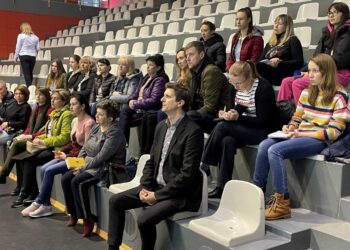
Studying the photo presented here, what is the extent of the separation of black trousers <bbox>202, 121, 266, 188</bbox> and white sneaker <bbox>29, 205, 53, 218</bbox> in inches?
63.0

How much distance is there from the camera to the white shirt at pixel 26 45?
747 centimetres

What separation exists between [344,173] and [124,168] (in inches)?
64.7

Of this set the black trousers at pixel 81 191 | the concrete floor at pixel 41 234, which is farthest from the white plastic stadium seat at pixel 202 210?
the black trousers at pixel 81 191

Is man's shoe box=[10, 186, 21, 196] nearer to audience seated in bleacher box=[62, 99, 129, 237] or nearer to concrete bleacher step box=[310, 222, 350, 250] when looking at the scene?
audience seated in bleacher box=[62, 99, 129, 237]

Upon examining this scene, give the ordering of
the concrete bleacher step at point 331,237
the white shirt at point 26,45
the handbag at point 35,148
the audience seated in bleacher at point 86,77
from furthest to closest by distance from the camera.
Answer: the white shirt at point 26,45 → the audience seated in bleacher at point 86,77 → the handbag at point 35,148 → the concrete bleacher step at point 331,237

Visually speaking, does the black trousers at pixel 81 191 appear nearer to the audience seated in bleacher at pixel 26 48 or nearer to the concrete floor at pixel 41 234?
the concrete floor at pixel 41 234

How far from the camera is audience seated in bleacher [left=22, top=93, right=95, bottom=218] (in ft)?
12.5

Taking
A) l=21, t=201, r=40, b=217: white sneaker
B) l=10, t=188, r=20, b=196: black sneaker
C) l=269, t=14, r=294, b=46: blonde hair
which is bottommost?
l=10, t=188, r=20, b=196: black sneaker

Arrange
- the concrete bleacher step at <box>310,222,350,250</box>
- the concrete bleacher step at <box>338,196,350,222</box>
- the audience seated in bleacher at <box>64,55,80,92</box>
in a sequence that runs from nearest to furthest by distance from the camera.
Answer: the concrete bleacher step at <box>310,222,350,250</box>
the concrete bleacher step at <box>338,196,350,222</box>
the audience seated in bleacher at <box>64,55,80,92</box>

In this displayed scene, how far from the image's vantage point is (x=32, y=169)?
13.9 feet

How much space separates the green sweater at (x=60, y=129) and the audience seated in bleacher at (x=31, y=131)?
431 mm

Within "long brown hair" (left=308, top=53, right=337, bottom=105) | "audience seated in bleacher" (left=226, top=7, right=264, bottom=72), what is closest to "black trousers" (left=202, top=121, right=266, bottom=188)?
"long brown hair" (left=308, top=53, right=337, bottom=105)

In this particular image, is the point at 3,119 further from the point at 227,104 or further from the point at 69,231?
the point at 227,104

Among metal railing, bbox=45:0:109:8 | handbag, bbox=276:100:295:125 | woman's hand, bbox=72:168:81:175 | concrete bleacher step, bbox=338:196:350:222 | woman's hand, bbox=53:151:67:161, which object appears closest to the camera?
concrete bleacher step, bbox=338:196:350:222
